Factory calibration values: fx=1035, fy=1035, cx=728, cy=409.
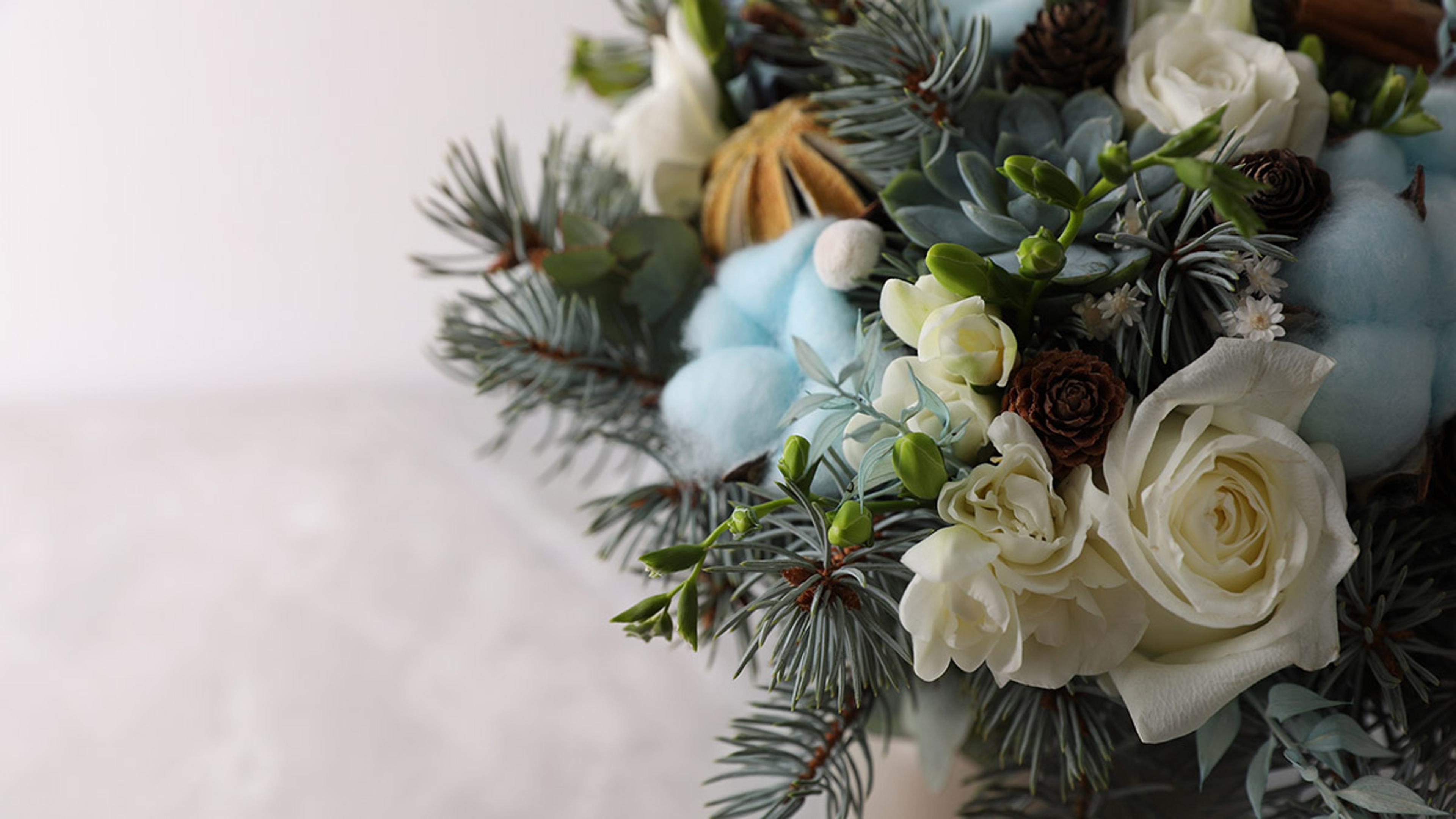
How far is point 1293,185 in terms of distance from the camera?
305 millimetres

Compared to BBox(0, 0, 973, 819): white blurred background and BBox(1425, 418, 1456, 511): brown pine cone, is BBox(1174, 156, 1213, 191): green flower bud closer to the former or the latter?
BBox(1425, 418, 1456, 511): brown pine cone

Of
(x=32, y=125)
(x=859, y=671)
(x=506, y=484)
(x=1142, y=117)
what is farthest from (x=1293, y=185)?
(x=32, y=125)

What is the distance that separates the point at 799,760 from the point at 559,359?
0.18 metres

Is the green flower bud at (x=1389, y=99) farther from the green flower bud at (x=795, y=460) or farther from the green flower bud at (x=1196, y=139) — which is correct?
the green flower bud at (x=795, y=460)

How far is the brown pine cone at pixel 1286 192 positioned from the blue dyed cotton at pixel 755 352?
125mm

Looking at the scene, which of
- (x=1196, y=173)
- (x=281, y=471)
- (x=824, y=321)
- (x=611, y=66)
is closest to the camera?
(x=1196, y=173)

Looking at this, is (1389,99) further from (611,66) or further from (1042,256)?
(611,66)

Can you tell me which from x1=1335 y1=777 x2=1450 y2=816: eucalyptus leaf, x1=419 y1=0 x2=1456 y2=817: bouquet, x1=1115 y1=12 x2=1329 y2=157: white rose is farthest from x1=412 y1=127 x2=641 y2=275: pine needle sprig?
x1=1335 y1=777 x2=1450 y2=816: eucalyptus leaf

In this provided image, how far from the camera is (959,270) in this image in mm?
292

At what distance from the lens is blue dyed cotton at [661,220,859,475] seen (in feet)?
1.15

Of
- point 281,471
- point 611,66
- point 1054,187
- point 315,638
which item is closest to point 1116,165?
point 1054,187

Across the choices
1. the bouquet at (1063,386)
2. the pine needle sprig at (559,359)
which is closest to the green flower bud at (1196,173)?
the bouquet at (1063,386)

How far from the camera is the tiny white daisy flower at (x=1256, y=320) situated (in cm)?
29

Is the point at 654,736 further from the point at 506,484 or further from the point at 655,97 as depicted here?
the point at 655,97
